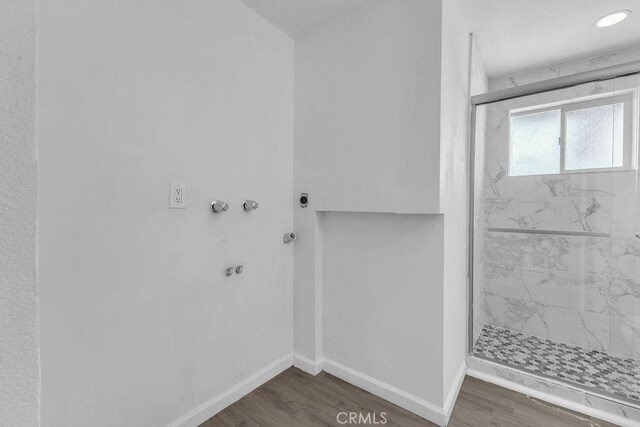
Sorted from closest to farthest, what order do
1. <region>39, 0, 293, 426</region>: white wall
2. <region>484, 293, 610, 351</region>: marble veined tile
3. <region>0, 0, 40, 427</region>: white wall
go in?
<region>0, 0, 40, 427</region>: white wall < <region>39, 0, 293, 426</region>: white wall < <region>484, 293, 610, 351</region>: marble veined tile

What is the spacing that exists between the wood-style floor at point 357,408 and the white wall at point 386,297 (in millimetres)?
155

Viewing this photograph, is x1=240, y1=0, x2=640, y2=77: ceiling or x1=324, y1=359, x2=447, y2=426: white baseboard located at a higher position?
x1=240, y1=0, x2=640, y2=77: ceiling

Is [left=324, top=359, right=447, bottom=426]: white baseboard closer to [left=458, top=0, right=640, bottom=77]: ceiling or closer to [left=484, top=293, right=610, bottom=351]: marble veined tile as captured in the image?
[left=484, top=293, right=610, bottom=351]: marble veined tile

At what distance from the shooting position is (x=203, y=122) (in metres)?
1.54

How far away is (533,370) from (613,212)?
1194 mm

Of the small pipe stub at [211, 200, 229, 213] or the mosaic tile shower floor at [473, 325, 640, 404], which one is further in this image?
the mosaic tile shower floor at [473, 325, 640, 404]

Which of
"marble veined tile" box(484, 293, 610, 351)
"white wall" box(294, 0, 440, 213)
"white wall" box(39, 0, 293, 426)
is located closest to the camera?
"white wall" box(39, 0, 293, 426)

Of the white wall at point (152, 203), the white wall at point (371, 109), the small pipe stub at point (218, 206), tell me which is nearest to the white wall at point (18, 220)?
the white wall at point (152, 203)

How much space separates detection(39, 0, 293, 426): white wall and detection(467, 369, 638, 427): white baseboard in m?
1.44

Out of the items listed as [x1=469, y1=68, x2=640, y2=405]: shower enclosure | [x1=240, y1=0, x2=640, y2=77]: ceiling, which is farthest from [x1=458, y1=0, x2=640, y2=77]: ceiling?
[x1=469, y1=68, x2=640, y2=405]: shower enclosure

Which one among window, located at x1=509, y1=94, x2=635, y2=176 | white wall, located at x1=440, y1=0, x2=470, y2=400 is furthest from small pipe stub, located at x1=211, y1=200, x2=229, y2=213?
window, located at x1=509, y1=94, x2=635, y2=176

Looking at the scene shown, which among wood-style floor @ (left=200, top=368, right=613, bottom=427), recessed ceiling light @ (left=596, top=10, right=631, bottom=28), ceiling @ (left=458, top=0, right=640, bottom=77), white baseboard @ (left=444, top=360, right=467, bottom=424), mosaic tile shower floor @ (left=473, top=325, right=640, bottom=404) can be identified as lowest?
wood-style floor @ (left=200, top=368, right=613, bottom=427)

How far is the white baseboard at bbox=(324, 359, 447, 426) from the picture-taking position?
158cm

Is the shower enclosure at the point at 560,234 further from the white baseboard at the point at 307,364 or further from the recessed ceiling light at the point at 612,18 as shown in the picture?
the white baseboard at the point at 307,364
